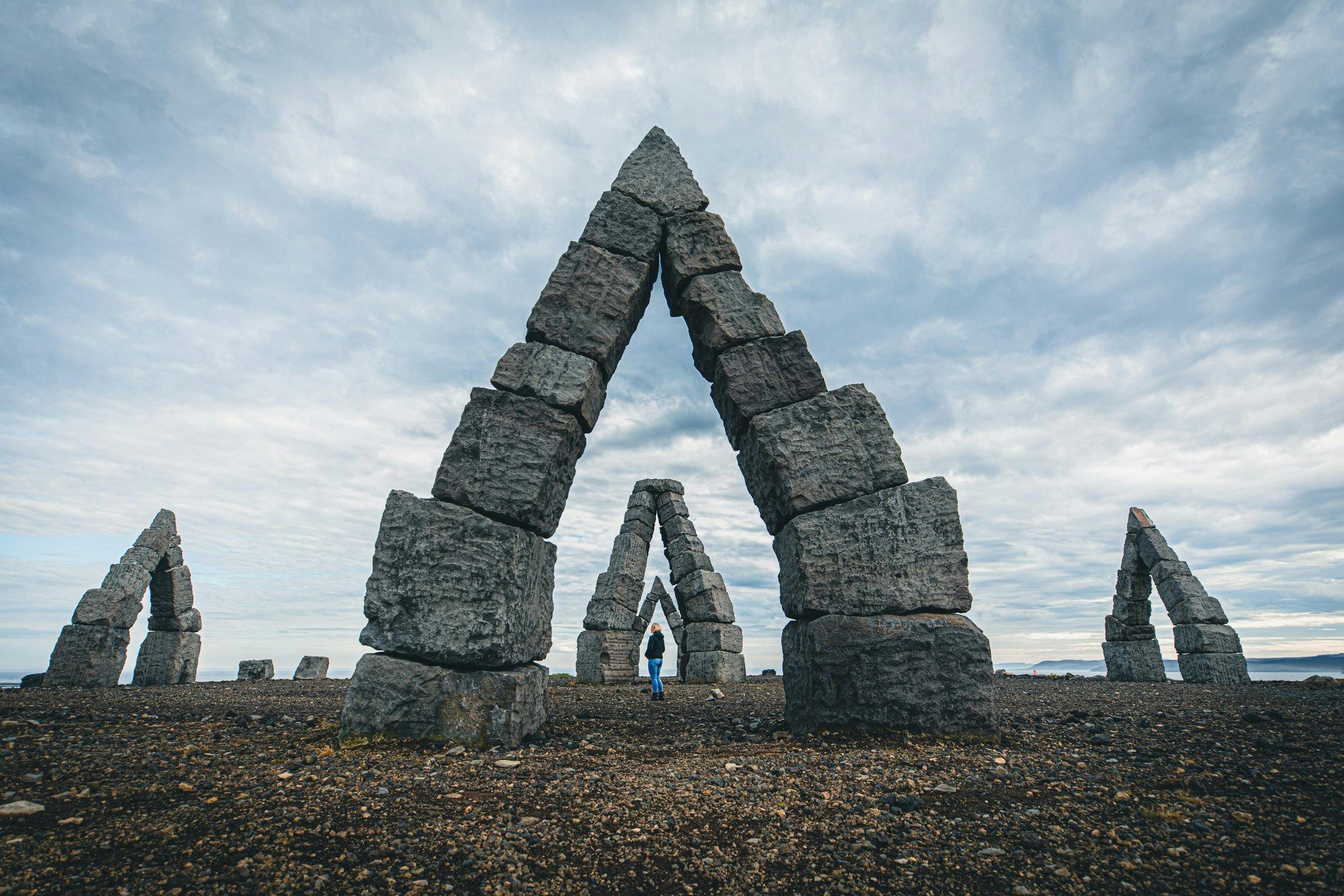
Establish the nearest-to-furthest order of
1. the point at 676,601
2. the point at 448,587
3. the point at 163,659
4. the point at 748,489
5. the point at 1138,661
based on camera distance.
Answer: the point at 448,587 → the point at 748,489 → the point at 163,659 → the point at 1138,661 → the point at 676,601

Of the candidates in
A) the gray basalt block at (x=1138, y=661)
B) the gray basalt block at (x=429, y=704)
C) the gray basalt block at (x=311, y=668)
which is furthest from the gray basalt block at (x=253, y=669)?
the gray basalt block at (x=1138, y=661)

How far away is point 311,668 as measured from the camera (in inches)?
667

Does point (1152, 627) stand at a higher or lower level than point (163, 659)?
higher

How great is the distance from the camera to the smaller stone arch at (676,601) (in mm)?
14820

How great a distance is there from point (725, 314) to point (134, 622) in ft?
45.7

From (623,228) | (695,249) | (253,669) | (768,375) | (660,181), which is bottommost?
(253,669)

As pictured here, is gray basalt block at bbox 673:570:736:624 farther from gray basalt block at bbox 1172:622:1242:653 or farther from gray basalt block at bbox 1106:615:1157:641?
gray basalt block at bbox 1172:622:1242:653

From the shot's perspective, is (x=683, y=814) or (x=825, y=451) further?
(x=825, y=451)

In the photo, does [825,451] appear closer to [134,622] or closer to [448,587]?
[448,587]

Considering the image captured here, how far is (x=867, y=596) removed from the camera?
4.82 m

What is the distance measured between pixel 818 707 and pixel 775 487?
70.5 inches

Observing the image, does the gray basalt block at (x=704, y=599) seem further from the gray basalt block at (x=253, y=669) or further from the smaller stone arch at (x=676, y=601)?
the gray basalt block at (x=253, y=669)

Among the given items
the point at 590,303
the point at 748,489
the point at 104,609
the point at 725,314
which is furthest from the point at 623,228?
the point at 104,609

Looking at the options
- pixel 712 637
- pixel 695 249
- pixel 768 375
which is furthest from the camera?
pixel 712 637
